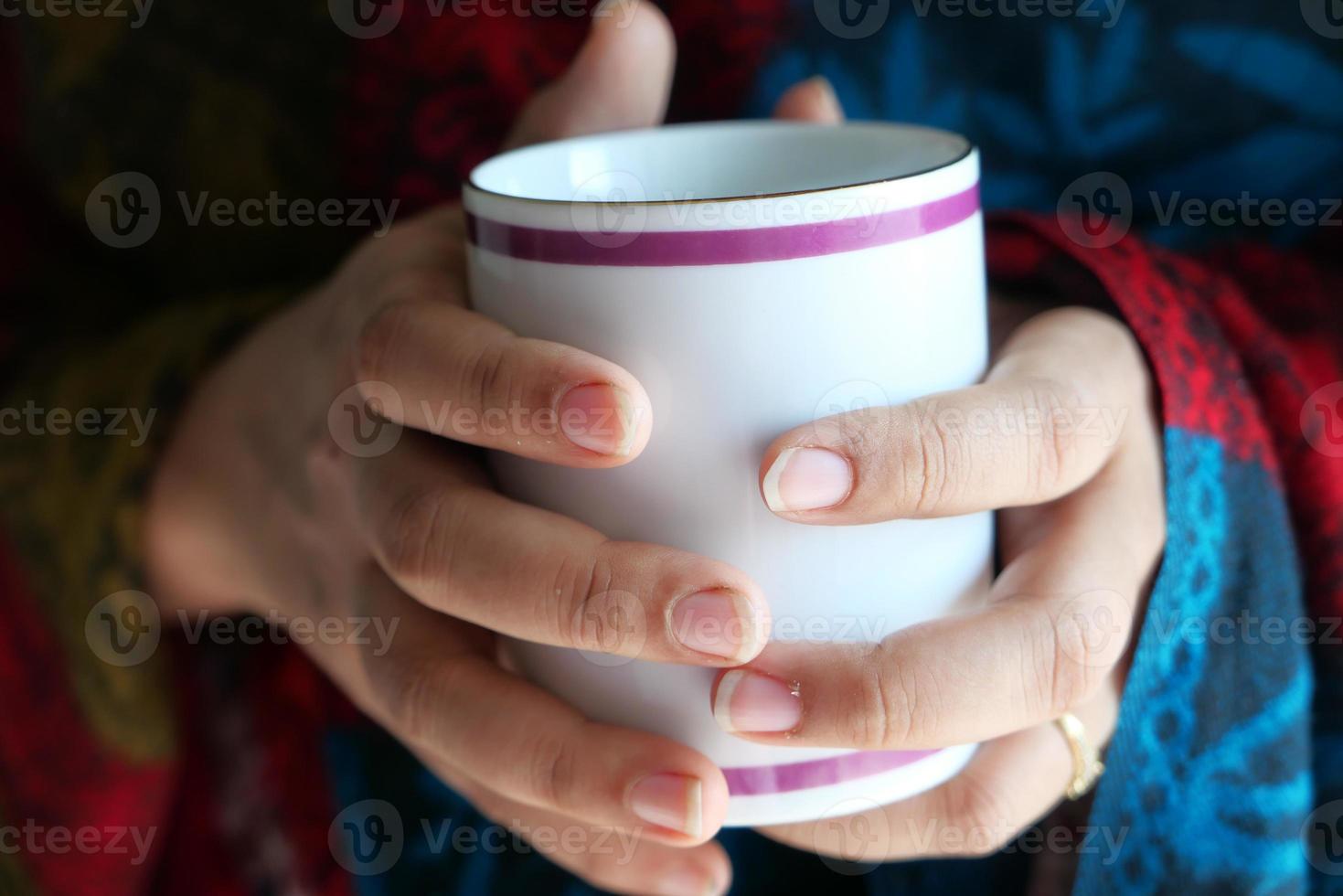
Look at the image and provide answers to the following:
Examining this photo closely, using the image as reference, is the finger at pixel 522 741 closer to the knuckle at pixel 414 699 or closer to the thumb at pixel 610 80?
the knuckle at pixel 414 699

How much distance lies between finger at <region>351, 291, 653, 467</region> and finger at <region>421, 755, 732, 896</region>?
25cm

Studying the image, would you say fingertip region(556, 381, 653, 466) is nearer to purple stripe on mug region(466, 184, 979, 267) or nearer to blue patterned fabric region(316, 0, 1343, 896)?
purple stripe on mug region(466, 184, 979, 267)

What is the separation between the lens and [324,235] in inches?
38.5

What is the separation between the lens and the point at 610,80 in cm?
69

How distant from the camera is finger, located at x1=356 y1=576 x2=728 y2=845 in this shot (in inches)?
20.0

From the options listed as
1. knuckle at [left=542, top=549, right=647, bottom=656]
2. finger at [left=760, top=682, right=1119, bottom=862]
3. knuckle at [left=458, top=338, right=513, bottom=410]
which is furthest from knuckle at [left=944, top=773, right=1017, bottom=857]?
knuckle at [left=458, top=338, right=513, bottom=410]

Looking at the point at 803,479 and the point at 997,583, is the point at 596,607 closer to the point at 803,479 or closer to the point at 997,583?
the point at 803,479

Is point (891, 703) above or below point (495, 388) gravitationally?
below

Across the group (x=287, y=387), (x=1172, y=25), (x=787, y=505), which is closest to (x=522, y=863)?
(x=287, y=387)

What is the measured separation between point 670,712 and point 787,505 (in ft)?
0.41

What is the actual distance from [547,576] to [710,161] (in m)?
0.28

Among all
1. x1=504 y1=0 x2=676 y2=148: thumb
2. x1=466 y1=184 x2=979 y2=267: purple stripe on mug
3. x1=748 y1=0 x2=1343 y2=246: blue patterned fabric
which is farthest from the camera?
x1=748 y1=0 x2=1343 y2=246: blue patterned fabric

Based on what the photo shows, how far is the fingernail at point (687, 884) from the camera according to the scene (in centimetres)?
63

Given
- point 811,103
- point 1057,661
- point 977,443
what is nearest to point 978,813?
point 1057,661
